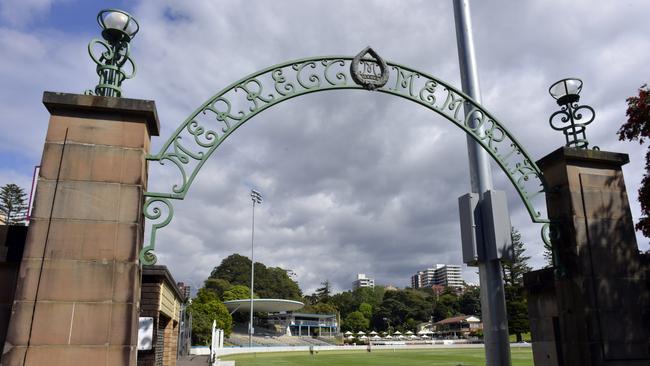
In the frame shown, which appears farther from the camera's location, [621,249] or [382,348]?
[382,348]

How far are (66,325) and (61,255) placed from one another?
62cm

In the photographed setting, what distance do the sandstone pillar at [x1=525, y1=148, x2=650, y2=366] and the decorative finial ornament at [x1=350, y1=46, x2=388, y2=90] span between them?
8.03ft

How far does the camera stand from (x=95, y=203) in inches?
187

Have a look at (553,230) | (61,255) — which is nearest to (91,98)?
(61,255)

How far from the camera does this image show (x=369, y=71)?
20.6 feet

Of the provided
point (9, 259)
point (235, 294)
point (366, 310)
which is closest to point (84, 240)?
point (9, 259)

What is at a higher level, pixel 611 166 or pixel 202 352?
A: pixel 611 166

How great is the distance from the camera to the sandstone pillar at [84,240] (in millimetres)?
4367

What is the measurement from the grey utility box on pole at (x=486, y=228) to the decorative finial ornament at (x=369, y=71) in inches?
71.6

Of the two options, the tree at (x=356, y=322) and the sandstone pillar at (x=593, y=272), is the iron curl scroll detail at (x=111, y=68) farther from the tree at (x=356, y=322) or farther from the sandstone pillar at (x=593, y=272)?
the tree at (x=356, y=322)

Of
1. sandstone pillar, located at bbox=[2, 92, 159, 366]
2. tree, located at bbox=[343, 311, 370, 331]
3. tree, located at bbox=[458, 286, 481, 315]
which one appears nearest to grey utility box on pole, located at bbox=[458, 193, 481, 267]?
sandstone pillar, located at bbox=[2, 92, 159, 366]

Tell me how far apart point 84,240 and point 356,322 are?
10080cm

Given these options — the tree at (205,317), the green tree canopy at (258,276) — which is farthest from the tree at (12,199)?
the green tree canopy at (258,276)

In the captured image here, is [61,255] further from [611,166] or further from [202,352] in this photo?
[202,352]
